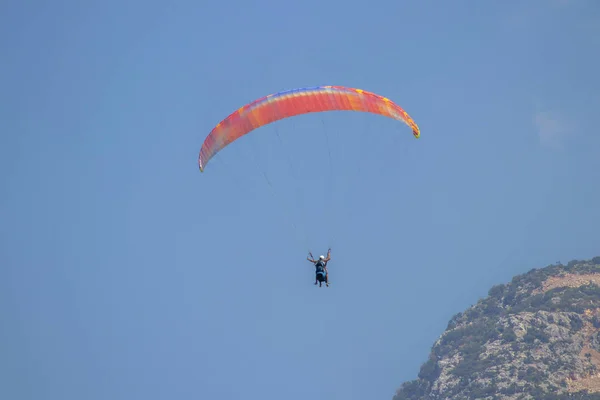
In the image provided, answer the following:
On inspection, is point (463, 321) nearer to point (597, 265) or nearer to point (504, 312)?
point (504, 312)

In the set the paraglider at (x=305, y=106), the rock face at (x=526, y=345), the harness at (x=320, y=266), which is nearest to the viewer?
the harness at (x=320, y=266)

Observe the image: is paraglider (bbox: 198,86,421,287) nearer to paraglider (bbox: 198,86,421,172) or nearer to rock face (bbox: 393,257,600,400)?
paraglider (bbox: 198,86,421,172)

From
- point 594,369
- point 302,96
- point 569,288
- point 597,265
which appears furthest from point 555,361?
point 302,96

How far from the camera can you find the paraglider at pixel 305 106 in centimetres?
6769

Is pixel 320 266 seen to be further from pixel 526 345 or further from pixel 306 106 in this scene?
pixel 526 345

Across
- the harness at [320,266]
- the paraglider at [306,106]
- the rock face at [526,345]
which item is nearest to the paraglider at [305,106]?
the paraglider at [306,106]

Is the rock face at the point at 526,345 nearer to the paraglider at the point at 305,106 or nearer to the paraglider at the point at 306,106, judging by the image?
the paraglider at the point at 306,106

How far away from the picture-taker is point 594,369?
9381 centimetres

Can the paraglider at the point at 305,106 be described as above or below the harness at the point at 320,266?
above

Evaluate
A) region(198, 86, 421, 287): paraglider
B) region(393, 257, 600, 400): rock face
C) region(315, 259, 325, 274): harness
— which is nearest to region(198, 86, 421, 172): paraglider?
region(198, 86, 421, 287): paraglider

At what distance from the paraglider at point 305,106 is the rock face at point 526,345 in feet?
110

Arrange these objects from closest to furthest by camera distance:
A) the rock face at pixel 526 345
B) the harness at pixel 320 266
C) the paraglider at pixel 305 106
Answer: the harness at pixel 320 266 < the paraglider at pixel 305 106 < the rock face at pixel 526 345

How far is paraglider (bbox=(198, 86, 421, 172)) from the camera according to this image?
67.7 meters

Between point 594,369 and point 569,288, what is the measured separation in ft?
51.3
